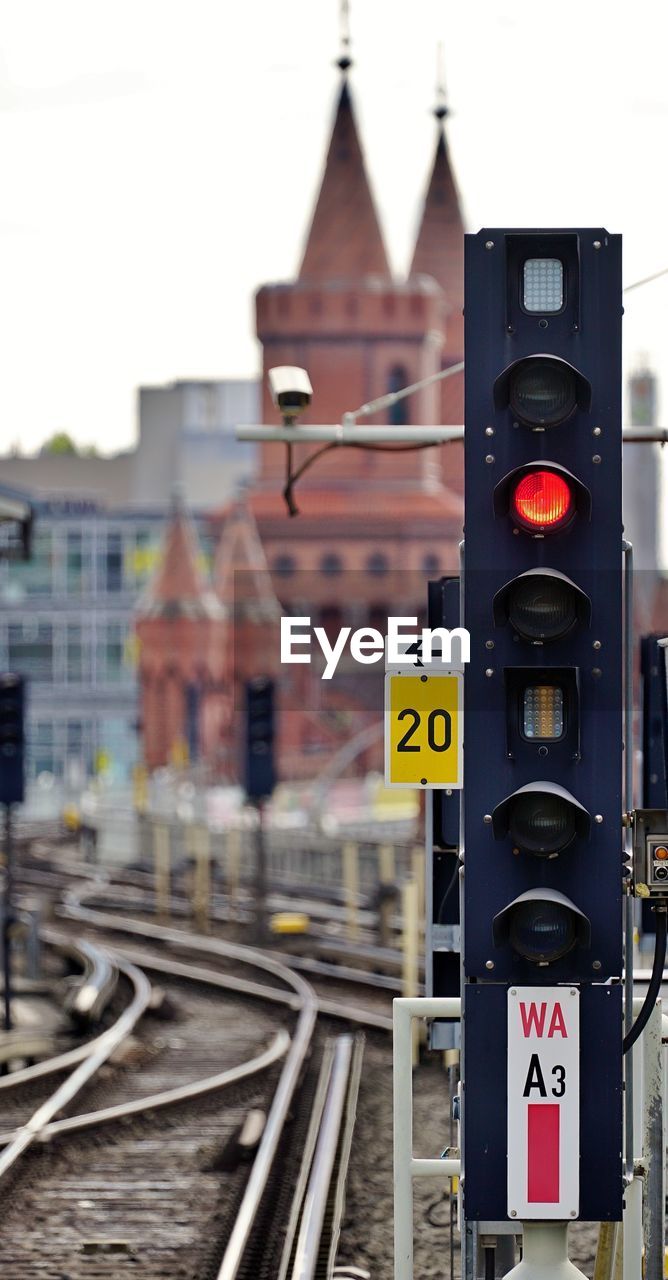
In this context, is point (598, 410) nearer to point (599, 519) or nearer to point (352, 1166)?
point (599, 519)

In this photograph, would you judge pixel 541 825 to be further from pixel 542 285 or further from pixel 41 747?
pixel 41 747

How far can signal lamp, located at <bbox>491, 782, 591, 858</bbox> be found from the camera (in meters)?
5.76

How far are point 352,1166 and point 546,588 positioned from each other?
687 cm

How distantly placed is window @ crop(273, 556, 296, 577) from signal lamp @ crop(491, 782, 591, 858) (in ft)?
174

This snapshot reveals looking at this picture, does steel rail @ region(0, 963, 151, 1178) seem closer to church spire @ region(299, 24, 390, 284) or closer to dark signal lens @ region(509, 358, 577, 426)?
dark signal lens @ region(509, 358, 577, 426)

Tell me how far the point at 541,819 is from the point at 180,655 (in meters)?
A: 62.8

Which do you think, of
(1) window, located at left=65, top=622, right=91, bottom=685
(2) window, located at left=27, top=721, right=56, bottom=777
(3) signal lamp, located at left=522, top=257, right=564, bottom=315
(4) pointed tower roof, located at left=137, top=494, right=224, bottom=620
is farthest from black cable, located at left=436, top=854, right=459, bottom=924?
(2) window, located at left=27, top=721, right=56, bottom=777

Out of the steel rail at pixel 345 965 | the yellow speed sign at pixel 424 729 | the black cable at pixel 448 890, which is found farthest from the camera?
the steel rail at pixel 345 965

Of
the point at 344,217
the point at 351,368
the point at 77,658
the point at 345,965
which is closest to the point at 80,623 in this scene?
the point at 77,658

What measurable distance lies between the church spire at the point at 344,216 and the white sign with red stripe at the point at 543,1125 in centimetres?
6042

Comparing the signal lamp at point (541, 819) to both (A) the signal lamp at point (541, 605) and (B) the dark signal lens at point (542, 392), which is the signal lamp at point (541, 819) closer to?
(A) the signal lamp at point (541, 605)

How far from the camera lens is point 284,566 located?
2532 inches

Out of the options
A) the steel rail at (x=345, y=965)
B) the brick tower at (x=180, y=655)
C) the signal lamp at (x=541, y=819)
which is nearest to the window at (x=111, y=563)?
the brick tower at (x=180, y=655)

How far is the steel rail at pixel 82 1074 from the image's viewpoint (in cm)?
1201
